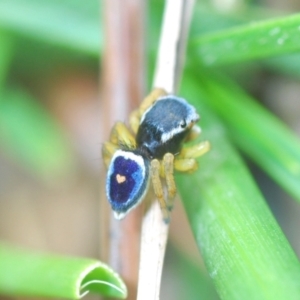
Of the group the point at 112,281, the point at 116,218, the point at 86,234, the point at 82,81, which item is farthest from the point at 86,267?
Answer: the point at 82,81

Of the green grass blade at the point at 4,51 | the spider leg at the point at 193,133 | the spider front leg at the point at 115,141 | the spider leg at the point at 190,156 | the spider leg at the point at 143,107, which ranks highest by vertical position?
the green grass blade at the point at 4,51

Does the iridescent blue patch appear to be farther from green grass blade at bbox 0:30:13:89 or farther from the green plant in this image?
green grass blade at bbox 0:30:13:89

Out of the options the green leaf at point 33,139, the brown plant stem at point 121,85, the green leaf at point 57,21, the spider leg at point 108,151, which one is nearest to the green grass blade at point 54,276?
the brown plant stem at point 121,85

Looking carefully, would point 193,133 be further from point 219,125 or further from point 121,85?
point 121,85

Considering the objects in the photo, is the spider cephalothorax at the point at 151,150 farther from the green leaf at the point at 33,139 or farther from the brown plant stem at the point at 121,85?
the green leaf at the point at 33,139

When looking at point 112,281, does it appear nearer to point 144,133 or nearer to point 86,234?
point 144,133

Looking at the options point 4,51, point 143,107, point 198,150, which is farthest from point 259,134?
point 4,51

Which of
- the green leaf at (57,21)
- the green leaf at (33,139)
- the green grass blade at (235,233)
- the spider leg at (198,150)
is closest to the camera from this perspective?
the green grass blade at (235,233)
